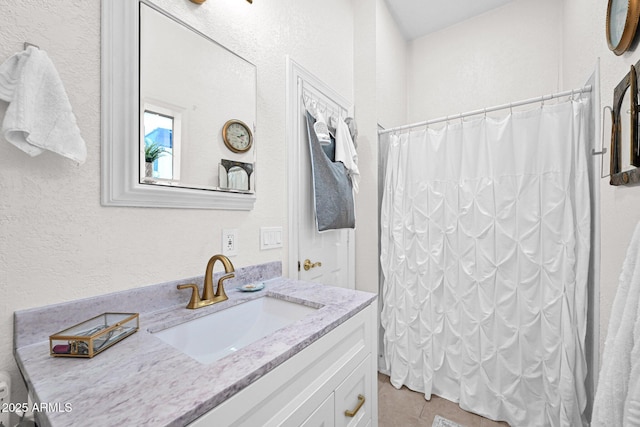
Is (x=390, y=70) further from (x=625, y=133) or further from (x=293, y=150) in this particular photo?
(x=625, y=133)

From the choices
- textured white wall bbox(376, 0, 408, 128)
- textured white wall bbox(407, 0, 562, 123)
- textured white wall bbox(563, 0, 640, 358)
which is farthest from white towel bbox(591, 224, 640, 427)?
textured white wall bbox(407, 0, 562, 123)

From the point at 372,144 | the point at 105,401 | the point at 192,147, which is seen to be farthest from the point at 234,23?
the point at 105,401

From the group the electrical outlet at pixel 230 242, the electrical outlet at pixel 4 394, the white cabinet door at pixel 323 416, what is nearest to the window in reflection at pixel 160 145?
the electrical outlet at pixel 230 242

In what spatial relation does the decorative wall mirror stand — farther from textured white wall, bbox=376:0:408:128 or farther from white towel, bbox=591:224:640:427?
textured white wall, bbox=376:0:408:128

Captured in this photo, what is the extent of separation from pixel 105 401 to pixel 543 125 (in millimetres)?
2078

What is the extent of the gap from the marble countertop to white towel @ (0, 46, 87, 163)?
49cm

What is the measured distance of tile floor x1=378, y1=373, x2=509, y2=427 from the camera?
59.6 inches

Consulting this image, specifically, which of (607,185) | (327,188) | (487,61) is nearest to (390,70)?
(487,61)

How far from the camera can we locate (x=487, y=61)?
222 centimetres

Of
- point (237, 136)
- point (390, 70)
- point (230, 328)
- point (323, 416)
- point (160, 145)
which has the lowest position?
point (323, 416)

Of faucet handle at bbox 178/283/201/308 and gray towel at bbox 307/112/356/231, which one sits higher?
gray towel at bbox 307/112/356/231

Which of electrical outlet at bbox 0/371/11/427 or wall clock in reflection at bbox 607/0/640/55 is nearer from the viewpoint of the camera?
electrical outlet at bbox 0/371/11/427

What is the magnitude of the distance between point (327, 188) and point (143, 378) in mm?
1197

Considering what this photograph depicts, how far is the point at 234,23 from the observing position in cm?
113
